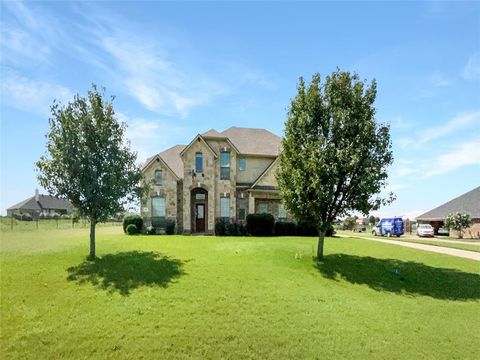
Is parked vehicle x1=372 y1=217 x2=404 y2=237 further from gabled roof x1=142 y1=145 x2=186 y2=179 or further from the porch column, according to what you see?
gabled roof x1=142 y1=145 x2=186 y2=179

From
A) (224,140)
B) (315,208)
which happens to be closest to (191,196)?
(224,140)

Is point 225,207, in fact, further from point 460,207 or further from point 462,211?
point 460,207

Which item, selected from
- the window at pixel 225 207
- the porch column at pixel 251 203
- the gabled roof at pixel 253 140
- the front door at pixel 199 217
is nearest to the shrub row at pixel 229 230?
the window at pixel 225 207

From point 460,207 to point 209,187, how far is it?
4297 centimetres

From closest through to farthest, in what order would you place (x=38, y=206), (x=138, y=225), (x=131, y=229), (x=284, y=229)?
1. (x=131, y=229)
2. (x=138, y=225)
3. (x=284, y=229)
4. (x=38, y=206)

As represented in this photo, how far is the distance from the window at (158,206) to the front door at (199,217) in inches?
122

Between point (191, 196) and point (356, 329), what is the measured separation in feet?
78.4

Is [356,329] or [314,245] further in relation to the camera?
[314,245]

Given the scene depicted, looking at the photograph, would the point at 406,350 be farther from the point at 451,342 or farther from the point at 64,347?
the point at 64,347

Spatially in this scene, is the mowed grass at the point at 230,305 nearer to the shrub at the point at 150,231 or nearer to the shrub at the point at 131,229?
the shrub at the point at 131,229

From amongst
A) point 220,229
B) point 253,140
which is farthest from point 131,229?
point 253,140

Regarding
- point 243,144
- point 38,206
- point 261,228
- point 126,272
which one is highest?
point 243,144

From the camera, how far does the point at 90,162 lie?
1798 centimetres

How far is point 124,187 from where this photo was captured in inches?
736
